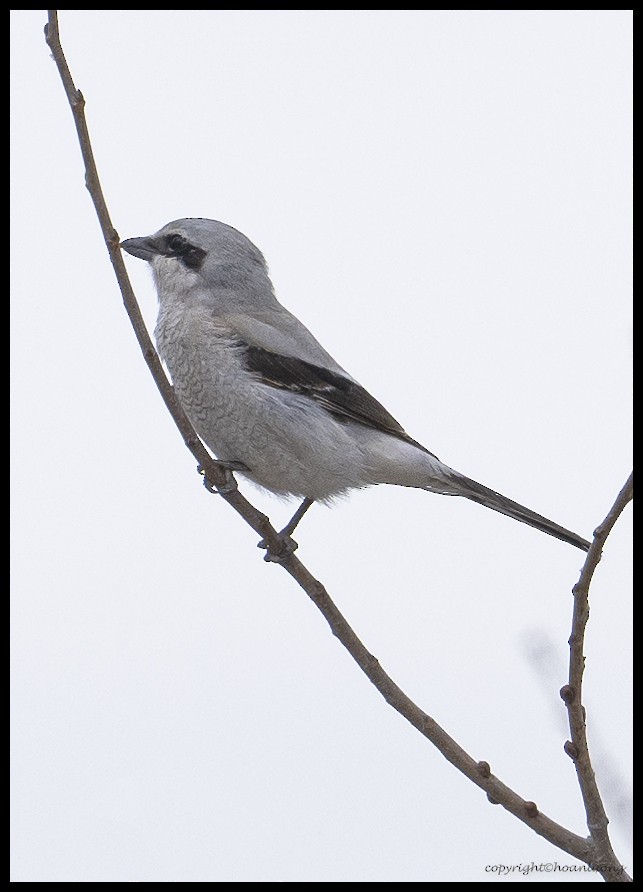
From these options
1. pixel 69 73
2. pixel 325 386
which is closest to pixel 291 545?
pixel 325 386

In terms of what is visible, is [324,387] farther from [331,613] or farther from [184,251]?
[331,613]

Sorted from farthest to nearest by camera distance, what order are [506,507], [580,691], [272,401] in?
[506,507] < [272,401] < [580,691]

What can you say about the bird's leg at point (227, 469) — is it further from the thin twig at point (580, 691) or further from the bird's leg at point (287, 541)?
the thin twig at point (580, 691)

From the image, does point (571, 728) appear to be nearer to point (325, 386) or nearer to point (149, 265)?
point (325, 386)

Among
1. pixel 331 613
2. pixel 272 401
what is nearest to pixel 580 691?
pixel 331 613

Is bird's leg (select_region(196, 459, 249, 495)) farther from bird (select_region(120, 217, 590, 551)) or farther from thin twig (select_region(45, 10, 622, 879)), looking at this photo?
thin twig (select_region(45, 10, 622, 879))

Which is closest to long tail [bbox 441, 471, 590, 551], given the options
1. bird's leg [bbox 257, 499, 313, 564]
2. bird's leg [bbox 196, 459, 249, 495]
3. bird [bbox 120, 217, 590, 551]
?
bird [bbox 120, 217, 590, 551]
